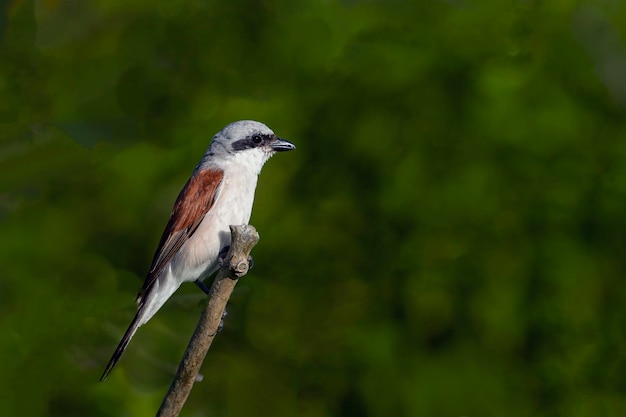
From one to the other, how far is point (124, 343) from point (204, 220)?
694mm

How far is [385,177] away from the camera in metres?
5.22

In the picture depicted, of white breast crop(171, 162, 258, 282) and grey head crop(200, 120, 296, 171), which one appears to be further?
grey head crop(200, 120, 296, 171)

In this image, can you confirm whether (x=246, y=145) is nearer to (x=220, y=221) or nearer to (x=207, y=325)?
(x=220, y=221)

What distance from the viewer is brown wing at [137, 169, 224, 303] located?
4344 mm

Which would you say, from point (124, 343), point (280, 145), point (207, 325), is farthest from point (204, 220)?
point (207, 325)

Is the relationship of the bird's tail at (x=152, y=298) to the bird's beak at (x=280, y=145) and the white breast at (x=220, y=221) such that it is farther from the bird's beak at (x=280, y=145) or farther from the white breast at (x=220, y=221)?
the bird's beak at (x=280, y=145)

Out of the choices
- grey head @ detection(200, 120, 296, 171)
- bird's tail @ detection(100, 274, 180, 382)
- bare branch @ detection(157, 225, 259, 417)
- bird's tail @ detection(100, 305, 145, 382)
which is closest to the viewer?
bare branch @ detection(157, 225, 259, 417)

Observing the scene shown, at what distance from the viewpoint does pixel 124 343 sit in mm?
4090

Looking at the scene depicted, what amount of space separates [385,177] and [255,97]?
39.8 inches

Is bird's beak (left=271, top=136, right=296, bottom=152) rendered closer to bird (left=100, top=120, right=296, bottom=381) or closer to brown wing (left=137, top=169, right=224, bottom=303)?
bird (left=100, top=120, right=296, bottom=381)

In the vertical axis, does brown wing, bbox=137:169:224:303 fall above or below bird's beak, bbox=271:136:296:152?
below

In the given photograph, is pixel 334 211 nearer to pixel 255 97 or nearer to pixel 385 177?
pixel 385 177

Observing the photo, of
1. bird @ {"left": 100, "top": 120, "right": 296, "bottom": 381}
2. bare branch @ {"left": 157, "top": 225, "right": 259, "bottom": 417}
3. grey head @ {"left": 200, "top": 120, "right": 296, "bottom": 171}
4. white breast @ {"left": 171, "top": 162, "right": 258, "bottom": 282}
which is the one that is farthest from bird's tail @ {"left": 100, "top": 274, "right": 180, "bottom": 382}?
bare branch @ {"left": 157, "top": 225, "right": 259, "bottom": 417}

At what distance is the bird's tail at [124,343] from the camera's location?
13.1ft
